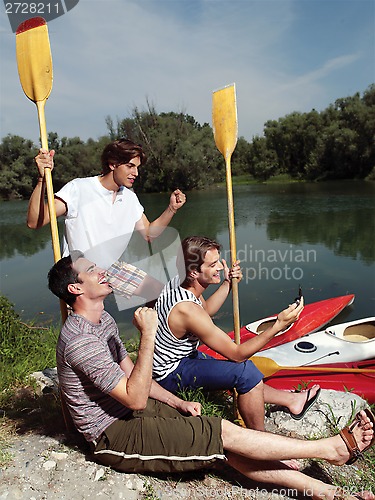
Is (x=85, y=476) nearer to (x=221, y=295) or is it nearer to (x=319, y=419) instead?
(x=221, y=295)

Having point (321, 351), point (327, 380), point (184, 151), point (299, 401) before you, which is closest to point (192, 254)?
point (299, 401)

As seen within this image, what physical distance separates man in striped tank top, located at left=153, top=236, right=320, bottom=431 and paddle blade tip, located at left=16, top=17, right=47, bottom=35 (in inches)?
61.5

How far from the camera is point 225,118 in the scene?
3252 mm

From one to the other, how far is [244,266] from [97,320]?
8.48 meters

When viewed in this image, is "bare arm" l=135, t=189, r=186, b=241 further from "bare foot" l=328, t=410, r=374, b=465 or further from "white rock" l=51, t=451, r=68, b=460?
"bare foot" l=328, t=410, r=374, b=465

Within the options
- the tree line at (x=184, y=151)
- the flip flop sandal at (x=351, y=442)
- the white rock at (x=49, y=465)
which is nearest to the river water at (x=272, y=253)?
the white rock at (x=49, y=465)

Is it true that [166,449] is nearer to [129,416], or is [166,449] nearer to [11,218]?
[129,416]

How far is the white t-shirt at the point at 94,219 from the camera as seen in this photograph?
272 centimetres

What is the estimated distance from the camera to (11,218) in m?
20.2

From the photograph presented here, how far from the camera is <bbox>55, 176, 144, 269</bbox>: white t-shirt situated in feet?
8.91

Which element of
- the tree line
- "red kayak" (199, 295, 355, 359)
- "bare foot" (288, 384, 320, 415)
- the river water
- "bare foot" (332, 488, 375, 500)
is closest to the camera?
"bare foot" (332, 488, 375, 500)

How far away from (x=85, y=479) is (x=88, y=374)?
580mm

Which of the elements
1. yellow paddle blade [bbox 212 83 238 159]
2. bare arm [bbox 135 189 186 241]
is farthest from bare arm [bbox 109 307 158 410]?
yellow paddle blade [bbox 212 83 238 159]

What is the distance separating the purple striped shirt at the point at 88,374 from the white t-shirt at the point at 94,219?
849 millimetres
